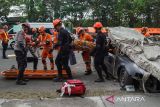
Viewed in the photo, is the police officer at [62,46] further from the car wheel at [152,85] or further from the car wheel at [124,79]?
the car wheel at [152,85]

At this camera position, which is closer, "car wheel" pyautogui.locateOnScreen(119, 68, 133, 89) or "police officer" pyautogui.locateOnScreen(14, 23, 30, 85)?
"car wheel" pyautogui.locateOnScreen(119, 68, 133, 89)

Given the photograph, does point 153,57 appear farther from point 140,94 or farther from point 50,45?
point 50,45

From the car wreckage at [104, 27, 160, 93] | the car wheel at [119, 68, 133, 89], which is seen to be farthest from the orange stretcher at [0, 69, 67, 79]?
the car wheel at [119, 68, 133, 89]

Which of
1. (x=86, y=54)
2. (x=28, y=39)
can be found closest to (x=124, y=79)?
(x=86, y=54)

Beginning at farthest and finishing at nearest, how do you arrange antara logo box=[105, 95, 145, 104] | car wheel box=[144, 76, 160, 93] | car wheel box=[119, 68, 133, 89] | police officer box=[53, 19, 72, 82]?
police officer box=[53, 19, 72, 82]
car wheel box=[119, 68, 133, 89]
car wheel box=[144, 76, 160, 93]
antara logo box=[105, 95, 145, 104]

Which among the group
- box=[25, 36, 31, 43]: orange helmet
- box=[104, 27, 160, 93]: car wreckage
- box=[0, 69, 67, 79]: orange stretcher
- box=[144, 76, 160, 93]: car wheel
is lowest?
box=[0, 69, 67, 79]: orange stretcher

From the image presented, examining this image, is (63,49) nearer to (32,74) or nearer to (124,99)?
(32,74)

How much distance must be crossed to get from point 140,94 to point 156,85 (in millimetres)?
568

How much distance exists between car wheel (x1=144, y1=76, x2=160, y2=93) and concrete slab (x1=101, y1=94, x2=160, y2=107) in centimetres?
39

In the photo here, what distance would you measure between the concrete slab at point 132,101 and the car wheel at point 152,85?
15.5 inches

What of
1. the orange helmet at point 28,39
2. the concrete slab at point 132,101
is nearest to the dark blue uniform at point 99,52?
the orange helmet at point 28,39

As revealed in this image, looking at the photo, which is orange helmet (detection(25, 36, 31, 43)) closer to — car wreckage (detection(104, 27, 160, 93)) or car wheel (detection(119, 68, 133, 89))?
car wreckage (detection(104, 27, 160, 93))

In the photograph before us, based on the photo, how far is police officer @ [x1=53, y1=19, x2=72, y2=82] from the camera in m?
13.3

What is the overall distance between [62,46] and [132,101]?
3.52 metres
